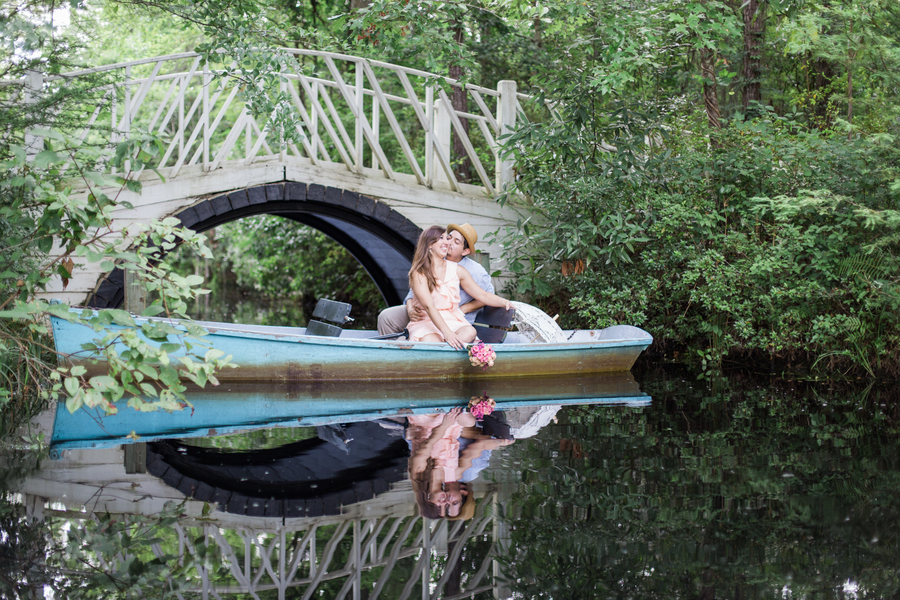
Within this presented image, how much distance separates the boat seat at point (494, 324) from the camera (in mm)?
8031

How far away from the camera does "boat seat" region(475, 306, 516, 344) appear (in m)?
8.03

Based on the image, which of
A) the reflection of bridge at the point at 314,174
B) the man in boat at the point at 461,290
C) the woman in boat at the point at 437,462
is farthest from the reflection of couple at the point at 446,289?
the reflection of bridge at the point at 314,174

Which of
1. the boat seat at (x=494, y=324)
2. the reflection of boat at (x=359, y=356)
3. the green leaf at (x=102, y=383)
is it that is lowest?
the reflection of boat at (x=359, y=356)

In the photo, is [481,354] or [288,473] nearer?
[288,473]

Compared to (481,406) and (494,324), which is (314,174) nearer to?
(494,324)

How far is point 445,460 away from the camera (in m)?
4.78

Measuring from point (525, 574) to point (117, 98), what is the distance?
6.56 metres

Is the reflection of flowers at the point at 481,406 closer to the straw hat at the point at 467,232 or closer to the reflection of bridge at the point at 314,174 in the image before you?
the straw hat at the point at 467,232

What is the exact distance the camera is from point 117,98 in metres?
7.94

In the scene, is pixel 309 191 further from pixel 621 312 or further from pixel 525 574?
pixel 525 574

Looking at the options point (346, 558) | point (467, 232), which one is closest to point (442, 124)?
point (467, 232)

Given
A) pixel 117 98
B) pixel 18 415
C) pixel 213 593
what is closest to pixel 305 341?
pixel 18 415

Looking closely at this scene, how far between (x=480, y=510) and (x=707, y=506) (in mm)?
1062

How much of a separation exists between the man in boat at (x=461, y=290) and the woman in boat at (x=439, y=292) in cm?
10
